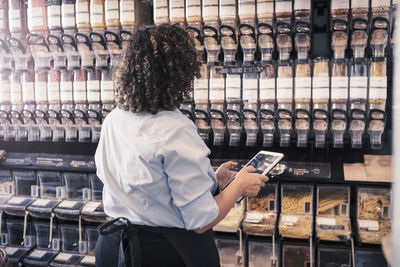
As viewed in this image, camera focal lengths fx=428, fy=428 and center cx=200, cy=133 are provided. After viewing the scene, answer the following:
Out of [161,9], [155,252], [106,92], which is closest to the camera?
[155,252]

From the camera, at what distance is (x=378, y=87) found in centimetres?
222

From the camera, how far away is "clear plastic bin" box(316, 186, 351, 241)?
2.29 metres

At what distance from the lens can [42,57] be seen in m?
2.77

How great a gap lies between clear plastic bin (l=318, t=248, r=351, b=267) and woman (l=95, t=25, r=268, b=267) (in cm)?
95

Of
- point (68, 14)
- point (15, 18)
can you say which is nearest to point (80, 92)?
point (68, 14)

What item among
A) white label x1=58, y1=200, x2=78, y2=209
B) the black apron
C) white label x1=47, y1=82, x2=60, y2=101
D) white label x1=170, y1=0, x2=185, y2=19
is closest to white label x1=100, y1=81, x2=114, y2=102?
white label x1=47, y1=82, x2=60, y2=101

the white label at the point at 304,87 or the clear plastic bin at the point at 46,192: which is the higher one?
the white label at the point at 304,87

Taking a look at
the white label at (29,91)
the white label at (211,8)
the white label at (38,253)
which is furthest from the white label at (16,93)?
the white label at (211,8)

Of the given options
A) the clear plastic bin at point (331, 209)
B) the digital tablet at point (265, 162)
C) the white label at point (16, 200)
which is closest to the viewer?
the digital tablet at point (265, 162)

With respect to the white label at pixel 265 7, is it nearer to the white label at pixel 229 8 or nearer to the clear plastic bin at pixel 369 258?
the white label at pixel 229 8

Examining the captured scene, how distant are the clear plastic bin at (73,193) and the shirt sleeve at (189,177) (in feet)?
4.94

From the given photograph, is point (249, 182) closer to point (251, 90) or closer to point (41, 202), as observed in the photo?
point (251, 90)

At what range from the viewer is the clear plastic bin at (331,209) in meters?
2.29

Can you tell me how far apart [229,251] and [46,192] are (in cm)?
132
